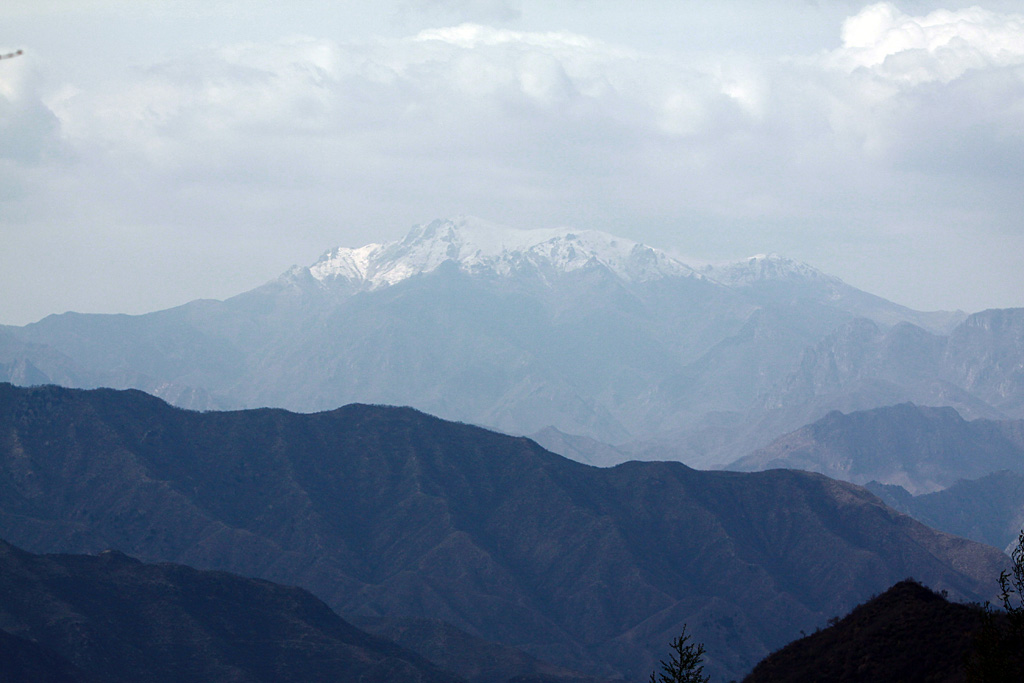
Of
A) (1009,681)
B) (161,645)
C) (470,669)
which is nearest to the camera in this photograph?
(1009,681)

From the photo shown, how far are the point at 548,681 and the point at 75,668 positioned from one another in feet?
208

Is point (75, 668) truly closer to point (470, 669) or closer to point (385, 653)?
point (385, 653)

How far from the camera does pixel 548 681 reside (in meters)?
170

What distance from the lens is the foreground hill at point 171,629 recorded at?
143 metres

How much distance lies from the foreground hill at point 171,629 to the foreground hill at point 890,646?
3165 inches

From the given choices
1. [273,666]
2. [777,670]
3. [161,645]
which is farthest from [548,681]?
[777,670]

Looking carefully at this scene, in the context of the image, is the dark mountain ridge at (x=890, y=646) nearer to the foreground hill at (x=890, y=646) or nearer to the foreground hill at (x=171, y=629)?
the foreground hill at (x=890, y=646)

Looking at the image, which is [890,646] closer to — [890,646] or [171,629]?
[890,646]

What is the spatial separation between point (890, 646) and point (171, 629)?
101 meters

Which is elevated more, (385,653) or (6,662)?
(385,653)

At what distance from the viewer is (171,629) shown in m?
153

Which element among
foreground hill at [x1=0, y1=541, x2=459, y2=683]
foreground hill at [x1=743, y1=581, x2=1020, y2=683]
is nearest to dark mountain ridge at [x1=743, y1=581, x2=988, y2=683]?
foreground hill at [x1=743, y1=581, x2=1020, y2=683]

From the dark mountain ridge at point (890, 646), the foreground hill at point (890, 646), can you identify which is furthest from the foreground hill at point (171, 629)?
the dark mountain ridge at point (890, 646)

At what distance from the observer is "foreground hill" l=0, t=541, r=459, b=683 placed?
470 ft
